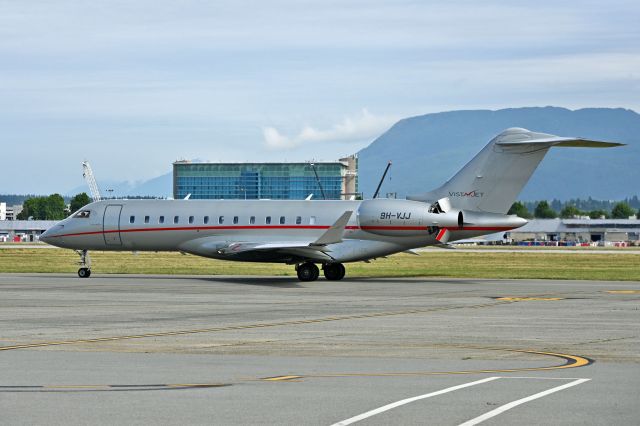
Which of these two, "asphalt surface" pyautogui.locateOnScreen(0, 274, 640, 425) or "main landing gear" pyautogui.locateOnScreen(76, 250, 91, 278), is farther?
"main landing gear" pyautogui.locateOnScreen(76, 250, 91, 278)

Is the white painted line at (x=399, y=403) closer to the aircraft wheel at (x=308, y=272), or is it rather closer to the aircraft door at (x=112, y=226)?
the aircraft wheel at (x=308, y=272)

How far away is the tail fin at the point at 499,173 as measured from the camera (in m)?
44.9

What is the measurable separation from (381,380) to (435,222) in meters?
29.8

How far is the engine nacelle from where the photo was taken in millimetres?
44912

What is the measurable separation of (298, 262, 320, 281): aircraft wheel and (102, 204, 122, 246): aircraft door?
9.28m

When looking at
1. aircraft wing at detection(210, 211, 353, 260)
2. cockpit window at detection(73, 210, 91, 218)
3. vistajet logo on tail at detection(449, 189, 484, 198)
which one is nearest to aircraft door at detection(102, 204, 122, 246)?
cockpit window at detection(73, 210, 91, 218)

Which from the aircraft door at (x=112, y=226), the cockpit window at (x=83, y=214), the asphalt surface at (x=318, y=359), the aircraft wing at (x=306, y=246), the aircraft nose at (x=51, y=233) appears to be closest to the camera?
the asphalt surface at (x=318, y=359)

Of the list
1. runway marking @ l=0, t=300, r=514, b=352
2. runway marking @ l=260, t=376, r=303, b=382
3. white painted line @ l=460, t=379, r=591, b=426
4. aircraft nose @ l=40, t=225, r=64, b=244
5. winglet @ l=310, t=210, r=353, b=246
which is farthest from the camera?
aircraft nose @ l=40, t=225, r=64, b=244

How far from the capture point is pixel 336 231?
44.1 meters

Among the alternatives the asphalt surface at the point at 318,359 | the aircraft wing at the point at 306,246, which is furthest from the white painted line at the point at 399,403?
the aircraft wing at the point at 306,246

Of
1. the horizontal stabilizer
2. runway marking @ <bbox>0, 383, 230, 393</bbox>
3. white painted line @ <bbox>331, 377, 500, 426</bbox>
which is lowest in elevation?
white painted line @ <bbox>331, 377, 500, 426</bbox>

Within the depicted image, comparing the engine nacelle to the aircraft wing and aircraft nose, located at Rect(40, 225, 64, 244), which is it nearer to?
the aircraft wing

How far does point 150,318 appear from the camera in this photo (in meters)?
27.3

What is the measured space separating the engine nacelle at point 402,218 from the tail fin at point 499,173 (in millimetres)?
1033
